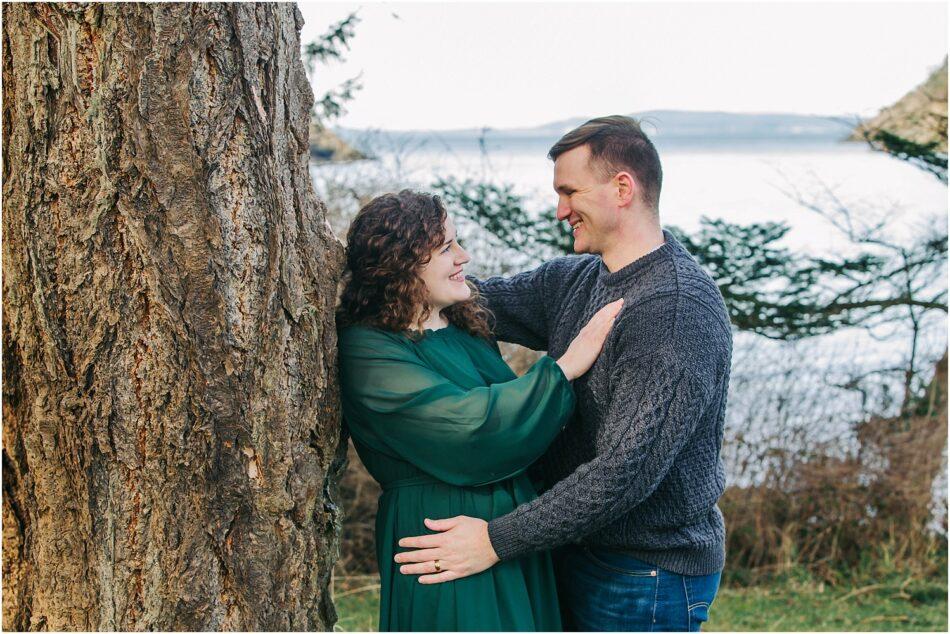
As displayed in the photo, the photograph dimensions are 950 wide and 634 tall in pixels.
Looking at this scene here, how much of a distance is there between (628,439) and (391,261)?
86 centimetres

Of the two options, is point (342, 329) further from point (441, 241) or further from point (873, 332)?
point (873, 332)

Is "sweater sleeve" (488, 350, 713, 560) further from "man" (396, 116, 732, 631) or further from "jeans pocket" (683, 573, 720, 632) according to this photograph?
"jeans pocket" (683, 573, 720, 632)

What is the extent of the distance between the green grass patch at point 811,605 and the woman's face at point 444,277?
3255mm

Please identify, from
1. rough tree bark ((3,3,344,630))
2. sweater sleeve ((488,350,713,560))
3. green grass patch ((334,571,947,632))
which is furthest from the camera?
green grass patch ((334,571,947,632))

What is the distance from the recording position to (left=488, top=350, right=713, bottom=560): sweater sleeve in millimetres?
2516

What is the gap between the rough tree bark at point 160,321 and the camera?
7.32ft

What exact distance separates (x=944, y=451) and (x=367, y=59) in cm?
509

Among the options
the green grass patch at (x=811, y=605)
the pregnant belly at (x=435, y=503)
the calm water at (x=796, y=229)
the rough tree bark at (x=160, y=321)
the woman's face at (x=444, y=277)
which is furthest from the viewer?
the calm water at (x=796, y=229)

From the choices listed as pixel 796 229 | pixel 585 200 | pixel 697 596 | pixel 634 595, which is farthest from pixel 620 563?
pixel 796 229

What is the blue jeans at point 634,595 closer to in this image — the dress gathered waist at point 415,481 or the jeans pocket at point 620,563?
the jeans pocket at point 620,563

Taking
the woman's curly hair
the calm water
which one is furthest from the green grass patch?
the woman's curly hair

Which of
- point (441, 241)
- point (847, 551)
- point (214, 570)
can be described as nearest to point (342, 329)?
point (441, 241)

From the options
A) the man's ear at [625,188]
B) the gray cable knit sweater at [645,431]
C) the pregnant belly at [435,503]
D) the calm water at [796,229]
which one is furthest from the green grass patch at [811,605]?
the man's ear at [625,188]

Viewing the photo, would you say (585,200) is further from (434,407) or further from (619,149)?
(434,407)
